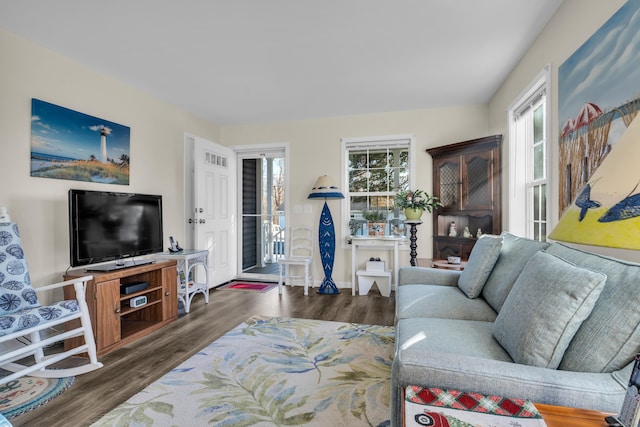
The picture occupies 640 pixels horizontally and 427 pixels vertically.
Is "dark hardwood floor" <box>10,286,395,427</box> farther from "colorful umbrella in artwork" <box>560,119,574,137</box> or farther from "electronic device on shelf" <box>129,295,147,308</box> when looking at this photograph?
"colorful umbrella in artwork" <box>560,119,574,137</box>

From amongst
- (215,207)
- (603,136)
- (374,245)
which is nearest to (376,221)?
(374,245)

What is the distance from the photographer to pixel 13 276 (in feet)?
6.89

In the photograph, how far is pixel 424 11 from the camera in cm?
217

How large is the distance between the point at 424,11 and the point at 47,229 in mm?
3438

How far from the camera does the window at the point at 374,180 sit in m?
4.44

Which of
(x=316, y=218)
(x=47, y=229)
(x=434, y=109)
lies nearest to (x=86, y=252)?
(x=47, y=229)

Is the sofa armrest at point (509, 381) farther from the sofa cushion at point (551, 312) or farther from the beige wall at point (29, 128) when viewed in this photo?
the beige wall at point (29, 128)

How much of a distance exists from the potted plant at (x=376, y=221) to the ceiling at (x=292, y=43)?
158 centimetres

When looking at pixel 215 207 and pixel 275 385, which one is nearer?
pixel 275 385

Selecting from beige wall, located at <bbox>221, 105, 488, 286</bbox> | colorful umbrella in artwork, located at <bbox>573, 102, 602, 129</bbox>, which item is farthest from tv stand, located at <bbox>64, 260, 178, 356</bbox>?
colorful umbrella in artwork, located at <bbox>573, 102, 602, 129</bbox>

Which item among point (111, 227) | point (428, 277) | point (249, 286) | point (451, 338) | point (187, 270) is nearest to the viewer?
point (451, 338)

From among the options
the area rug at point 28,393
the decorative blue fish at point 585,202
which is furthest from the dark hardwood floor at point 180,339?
the decorative blue fish at point 585,202

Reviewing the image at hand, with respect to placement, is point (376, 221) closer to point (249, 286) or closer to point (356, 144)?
point (356, 144)

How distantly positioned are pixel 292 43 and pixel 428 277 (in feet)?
7.44
